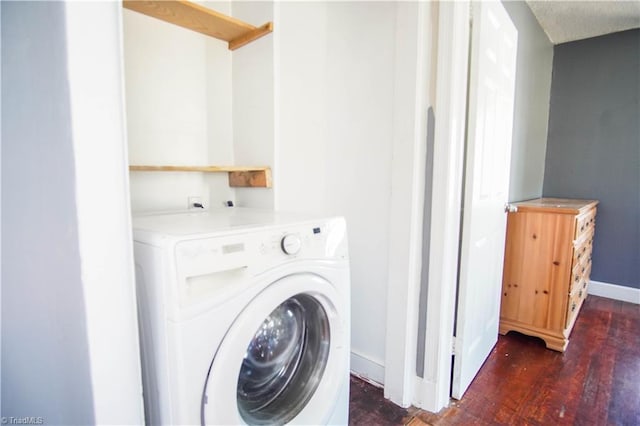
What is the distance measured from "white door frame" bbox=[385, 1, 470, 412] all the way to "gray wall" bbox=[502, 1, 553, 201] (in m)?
1.29

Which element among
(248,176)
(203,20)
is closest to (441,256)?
(248,176)

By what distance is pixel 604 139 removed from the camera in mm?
2871

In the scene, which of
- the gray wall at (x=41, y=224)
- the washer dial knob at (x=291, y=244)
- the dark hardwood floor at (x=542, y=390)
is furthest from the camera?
the dark hardwood floor at (x=542, y=390)

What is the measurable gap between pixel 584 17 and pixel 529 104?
0.73m

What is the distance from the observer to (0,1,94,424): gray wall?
603 mm

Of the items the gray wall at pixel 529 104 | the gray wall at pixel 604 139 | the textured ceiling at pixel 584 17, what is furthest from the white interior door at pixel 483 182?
the gray wall at pixel 604 139

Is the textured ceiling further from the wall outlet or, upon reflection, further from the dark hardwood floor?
the wall outlet

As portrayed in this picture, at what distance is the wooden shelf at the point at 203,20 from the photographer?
1.26 meters

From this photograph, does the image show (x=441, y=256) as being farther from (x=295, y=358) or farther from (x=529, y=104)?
(x=529, y=104)

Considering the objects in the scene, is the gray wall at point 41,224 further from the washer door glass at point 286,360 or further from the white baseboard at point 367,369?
the white baseboard at point 367,369

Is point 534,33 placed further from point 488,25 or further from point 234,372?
point 234,372

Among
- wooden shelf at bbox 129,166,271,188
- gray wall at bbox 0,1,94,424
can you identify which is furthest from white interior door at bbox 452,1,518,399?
gray wall at bbox 0,1,94,424

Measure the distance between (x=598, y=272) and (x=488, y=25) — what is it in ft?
8.70

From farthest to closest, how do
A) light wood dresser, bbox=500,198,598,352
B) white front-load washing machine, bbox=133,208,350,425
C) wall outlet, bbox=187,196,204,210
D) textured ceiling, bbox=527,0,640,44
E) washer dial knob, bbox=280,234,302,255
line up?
textured ceiling, bbox=527,0,640,44 → light wood dresser, bbox=500,198,598,352 → wall outlet, bbox=187,196,204,210 → washer dial knob, bbox=280,234,302,255 → white front-load washing machine, bbox=133,208,350,425
